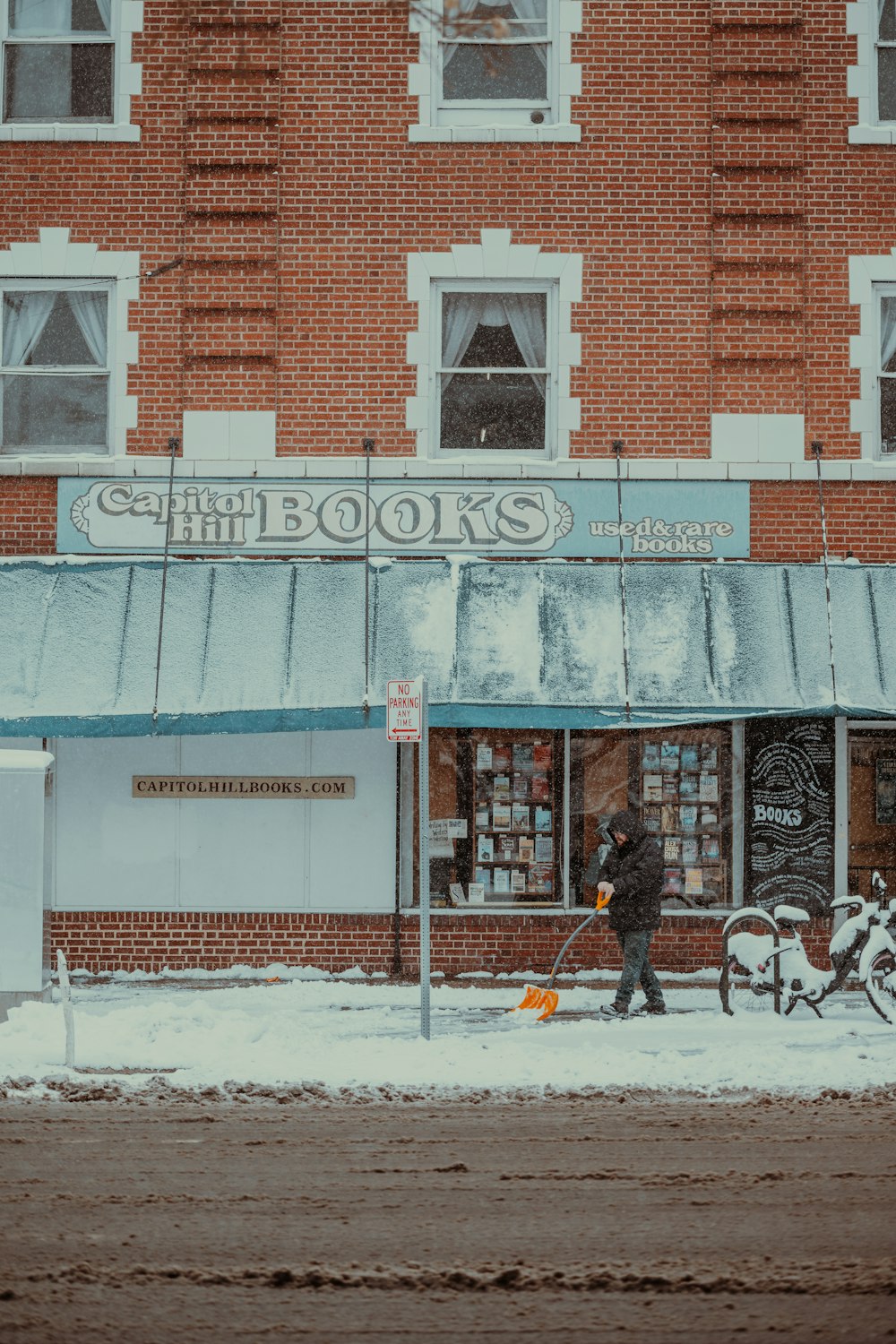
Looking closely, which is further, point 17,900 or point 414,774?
point 414,774

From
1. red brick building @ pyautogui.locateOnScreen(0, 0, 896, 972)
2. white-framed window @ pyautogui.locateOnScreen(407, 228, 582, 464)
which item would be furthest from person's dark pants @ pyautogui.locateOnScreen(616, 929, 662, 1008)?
white-framed window @ pyautogui.locateOnScreen(407, 228, 582, 464)

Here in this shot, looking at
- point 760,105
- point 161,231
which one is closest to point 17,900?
point 161,231

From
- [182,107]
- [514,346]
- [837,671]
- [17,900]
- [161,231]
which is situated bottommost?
[17,900]

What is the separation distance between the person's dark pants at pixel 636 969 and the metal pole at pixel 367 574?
10.1ft

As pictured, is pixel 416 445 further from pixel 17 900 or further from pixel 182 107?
pixel 17 900

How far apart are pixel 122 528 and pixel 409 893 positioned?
441 cm

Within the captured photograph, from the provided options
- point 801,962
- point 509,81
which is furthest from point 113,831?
point 509,81

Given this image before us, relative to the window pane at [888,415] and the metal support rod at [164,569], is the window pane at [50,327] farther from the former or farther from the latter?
the window pane at [888,415]

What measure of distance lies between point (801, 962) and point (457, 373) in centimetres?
658

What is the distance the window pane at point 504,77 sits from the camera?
16.0 m

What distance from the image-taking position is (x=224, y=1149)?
8.51 metres

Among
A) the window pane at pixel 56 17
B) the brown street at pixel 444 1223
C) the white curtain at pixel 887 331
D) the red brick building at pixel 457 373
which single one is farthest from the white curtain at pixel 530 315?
the brown street at pixel 444 1223

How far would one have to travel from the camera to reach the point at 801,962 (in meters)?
13.2

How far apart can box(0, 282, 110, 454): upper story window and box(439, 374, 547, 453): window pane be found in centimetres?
335
